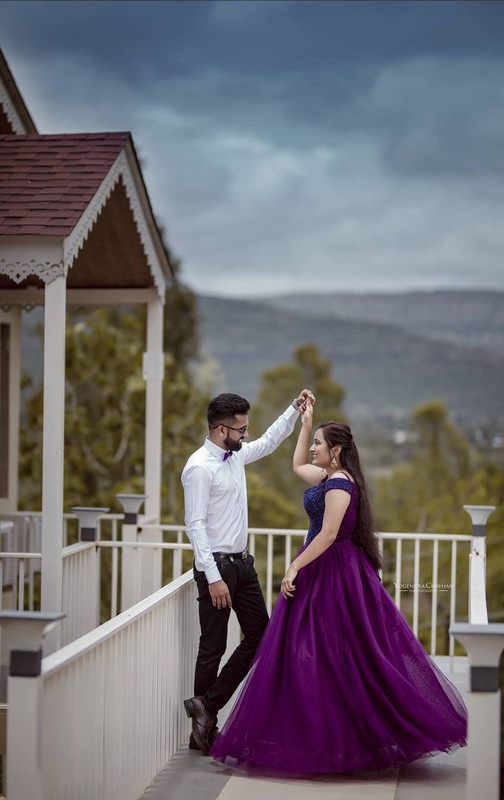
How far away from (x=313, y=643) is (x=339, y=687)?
228 mm

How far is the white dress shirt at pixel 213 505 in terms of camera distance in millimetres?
5344

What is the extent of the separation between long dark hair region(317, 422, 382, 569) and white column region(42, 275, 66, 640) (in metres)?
1.66

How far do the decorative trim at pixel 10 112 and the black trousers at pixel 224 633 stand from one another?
5.29 m

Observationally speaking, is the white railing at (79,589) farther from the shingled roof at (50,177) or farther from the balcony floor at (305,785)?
the shingled roof at (50,177)

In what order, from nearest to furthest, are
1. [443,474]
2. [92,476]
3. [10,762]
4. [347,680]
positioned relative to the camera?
[10,762], [347,680], [92,476], [443,474]

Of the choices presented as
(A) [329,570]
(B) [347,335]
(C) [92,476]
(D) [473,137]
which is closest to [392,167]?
(D) [473,137]

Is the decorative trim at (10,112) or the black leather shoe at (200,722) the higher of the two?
the decorative trim at (10,112)

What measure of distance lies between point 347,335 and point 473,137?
956cm

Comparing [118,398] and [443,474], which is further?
[443,474]

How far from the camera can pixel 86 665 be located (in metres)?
4.16

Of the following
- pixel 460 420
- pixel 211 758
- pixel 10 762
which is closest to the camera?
pixel 10 762

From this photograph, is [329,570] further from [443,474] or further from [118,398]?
[443,474]

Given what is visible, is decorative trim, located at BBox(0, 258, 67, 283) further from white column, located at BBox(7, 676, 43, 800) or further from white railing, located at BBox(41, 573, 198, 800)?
white column, located at BBox(7, 676, 43, 800)

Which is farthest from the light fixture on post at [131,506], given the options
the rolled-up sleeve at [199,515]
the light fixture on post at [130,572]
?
the rolled-up sleeve at [199,515]
